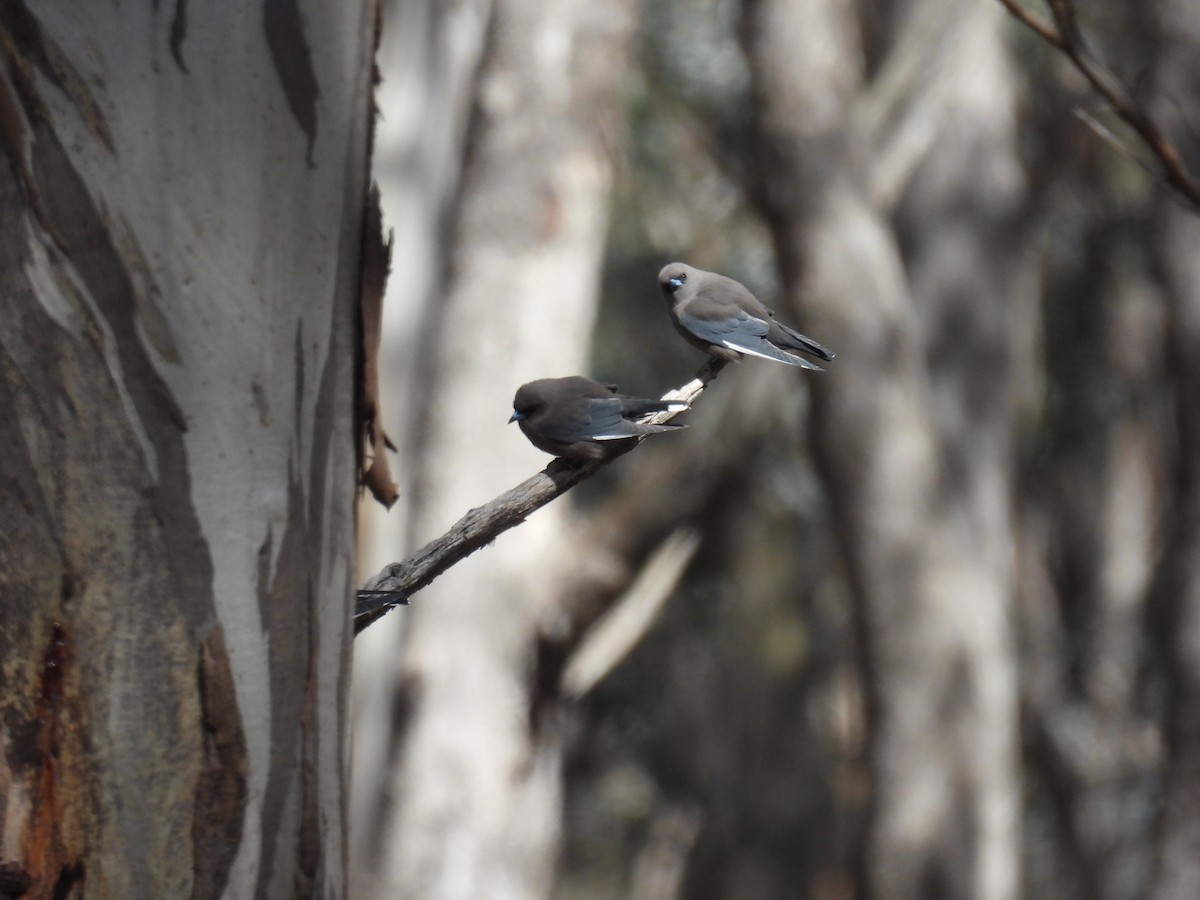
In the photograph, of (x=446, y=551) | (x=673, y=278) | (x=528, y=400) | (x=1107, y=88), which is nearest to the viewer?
(x=446, y=551)

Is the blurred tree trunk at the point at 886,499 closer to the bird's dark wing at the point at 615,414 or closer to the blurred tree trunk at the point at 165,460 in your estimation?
the bird's dark wing at the point at 615,414

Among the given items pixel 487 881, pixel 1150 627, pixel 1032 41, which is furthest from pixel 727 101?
pixel 487 881

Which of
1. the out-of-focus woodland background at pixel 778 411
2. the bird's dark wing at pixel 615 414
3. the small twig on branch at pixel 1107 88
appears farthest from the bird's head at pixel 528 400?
the out-of-focus woodland background at pixel 778 411

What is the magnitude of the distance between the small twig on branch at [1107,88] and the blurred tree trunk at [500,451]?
3996 millimetres

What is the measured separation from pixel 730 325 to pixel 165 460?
2.70 ft

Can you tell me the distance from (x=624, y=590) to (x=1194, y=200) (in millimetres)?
4328

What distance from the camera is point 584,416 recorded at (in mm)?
1695

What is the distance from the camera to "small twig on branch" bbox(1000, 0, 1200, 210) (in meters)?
1.61

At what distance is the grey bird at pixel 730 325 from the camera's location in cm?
172

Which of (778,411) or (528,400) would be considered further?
(778,411)

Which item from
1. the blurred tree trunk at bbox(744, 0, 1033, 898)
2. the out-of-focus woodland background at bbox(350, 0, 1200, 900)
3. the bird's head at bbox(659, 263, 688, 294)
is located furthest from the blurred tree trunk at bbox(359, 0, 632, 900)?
the bird's head at bbox(659, 263, 688, 294)

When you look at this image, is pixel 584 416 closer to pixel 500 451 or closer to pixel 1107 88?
pixel 1107 88

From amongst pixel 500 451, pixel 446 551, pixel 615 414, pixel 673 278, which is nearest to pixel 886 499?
pixel 500 451

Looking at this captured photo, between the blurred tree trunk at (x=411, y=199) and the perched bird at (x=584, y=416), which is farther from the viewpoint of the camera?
the blurred tree trunk at (x=411, y=199)
